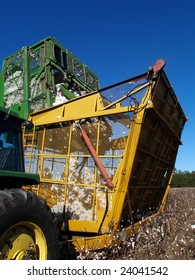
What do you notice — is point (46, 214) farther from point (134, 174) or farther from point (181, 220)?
Result: point (181, 220)

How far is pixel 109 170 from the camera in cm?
414

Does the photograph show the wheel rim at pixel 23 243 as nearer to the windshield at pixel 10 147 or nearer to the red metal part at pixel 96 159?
the windshield at pixel 10 147

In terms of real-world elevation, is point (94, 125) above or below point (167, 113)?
Answer: below

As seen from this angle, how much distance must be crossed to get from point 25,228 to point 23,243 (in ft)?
0.45

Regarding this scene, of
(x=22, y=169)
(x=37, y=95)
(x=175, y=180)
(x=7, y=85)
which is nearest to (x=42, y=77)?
(x=37, y=95)

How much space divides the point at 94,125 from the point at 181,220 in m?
2.64

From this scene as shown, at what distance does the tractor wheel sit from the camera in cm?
250

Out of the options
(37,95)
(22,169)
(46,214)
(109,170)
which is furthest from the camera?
(37,95)

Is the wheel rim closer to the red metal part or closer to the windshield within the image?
the windshield

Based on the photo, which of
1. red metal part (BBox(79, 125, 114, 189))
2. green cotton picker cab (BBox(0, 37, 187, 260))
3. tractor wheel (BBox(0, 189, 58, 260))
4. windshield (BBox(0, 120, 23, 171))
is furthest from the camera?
red metal part (BBox(79, 125, 114, 189))

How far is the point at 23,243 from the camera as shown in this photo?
107 inches

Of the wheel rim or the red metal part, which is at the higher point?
the red metal part

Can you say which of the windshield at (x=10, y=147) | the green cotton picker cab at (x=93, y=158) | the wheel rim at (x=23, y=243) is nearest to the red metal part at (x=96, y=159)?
the green cotton picker cab at (x=93, y=158)

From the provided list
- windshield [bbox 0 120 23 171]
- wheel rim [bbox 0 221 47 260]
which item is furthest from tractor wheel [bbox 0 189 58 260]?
windshield [bbox 0 120 23 171]
